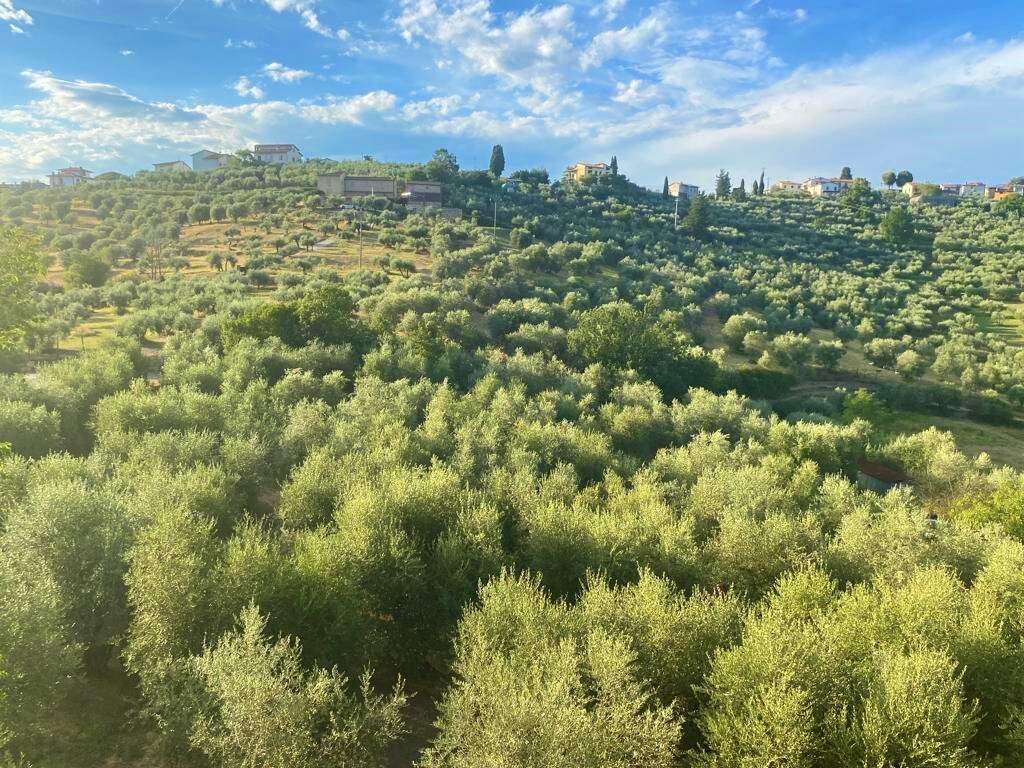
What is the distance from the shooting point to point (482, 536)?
17938 mm

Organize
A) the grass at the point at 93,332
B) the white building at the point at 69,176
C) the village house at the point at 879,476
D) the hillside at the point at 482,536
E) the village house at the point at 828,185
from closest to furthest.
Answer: the hillside at the point at 482,536 < the village house at the point at 879,476 < the grass at the point at 93,332 < the white building at the point at 69,176 < the village house at the point at 828,185

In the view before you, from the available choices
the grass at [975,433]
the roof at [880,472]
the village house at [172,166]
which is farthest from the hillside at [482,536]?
the village house at [172,166]

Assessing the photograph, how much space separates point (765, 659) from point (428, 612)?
30.7 ft

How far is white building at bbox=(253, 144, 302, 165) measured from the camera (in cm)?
14750

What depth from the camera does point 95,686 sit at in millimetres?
14234

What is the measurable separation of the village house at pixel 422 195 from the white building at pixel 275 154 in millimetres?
61834

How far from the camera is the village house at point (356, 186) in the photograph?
104 meters

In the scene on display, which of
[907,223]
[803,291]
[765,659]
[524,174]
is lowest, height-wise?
[765,659]

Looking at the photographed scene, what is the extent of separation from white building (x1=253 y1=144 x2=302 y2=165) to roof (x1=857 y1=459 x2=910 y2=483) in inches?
6009

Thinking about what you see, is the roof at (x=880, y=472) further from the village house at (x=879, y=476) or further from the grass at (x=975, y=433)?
the grass at (x=975, y=433)

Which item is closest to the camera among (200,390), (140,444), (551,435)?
(140,444)

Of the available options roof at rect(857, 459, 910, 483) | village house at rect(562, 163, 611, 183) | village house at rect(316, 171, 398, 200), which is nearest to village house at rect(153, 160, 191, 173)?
village house at rect(316, 171, 398, 200)

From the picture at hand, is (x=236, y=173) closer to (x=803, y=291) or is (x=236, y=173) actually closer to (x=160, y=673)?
(x=803, y=291)

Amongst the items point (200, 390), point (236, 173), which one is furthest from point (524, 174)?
point (200, 390)
